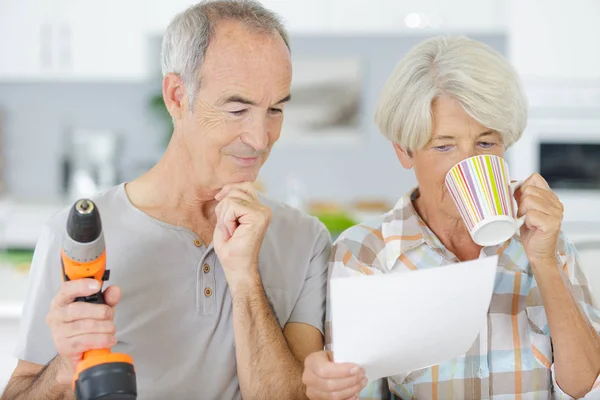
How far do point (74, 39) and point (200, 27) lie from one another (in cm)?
324

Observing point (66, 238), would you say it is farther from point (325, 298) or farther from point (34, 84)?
point (34, 84)

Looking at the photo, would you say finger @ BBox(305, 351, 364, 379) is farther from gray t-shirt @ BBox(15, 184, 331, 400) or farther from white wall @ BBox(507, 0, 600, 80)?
white wall @ BBox(507, 0, 600, 80)

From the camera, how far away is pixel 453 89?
1349mm

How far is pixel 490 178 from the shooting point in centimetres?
115

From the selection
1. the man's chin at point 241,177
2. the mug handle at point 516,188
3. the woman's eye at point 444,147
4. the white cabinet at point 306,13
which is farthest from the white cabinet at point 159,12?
the mug handle at point 516,188

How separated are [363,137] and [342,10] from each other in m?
0.82

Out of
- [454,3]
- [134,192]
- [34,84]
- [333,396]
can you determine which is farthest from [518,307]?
[34,84]

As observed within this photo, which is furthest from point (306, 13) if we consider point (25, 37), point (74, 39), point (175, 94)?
point (175, 94)

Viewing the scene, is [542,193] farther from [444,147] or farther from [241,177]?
[241,177]

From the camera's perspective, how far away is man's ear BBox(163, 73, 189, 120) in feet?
4.65

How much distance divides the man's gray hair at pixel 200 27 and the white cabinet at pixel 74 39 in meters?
3.08

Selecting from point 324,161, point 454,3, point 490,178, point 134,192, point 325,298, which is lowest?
point 324,161

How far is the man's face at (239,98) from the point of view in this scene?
4.37ft

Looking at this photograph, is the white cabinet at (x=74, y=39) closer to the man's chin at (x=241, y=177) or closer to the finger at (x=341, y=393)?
the man's chin at (x=241, y=177)
